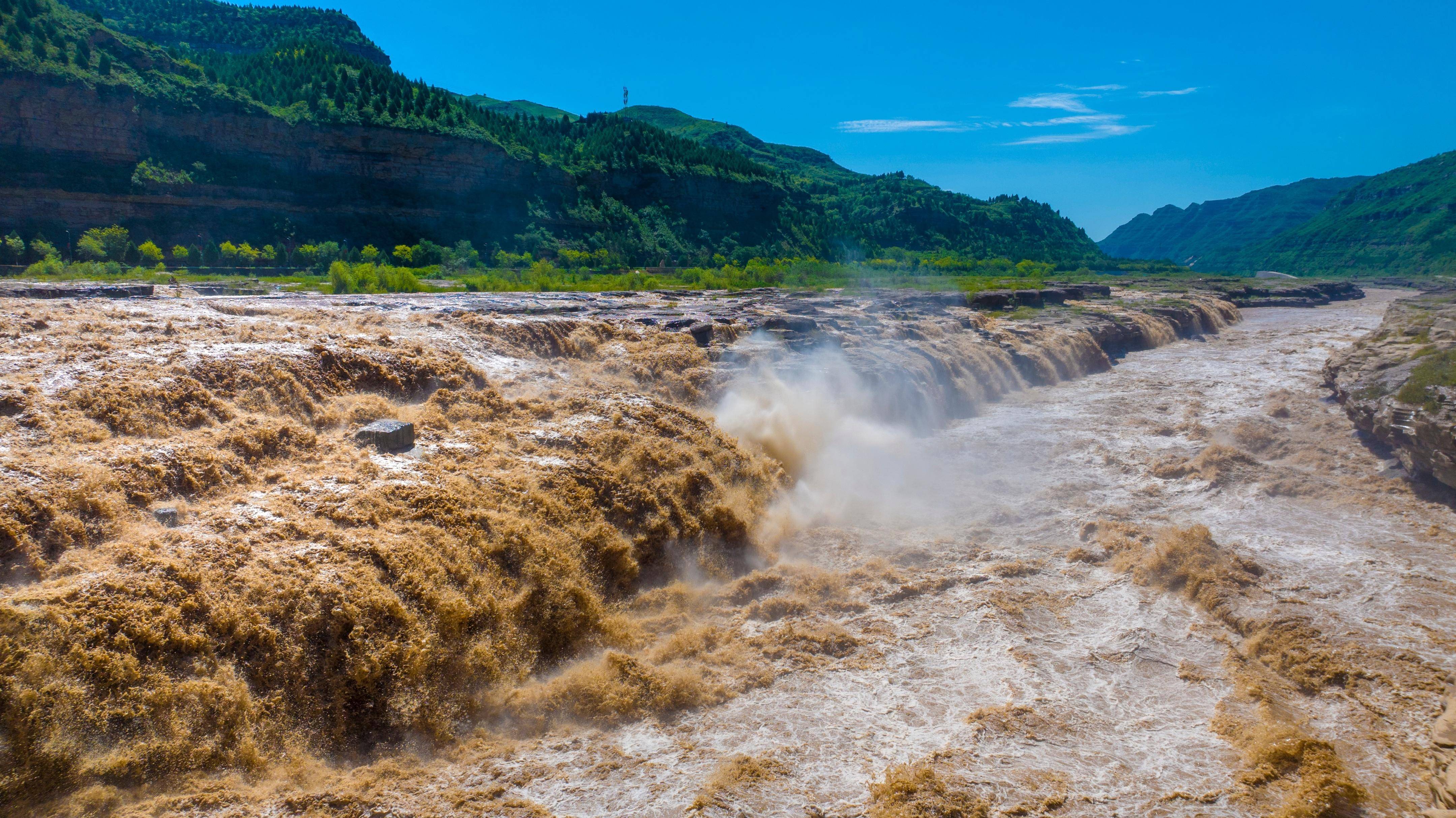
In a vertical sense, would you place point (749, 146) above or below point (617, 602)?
above

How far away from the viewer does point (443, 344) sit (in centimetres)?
1301

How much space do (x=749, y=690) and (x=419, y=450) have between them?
500 centimetres

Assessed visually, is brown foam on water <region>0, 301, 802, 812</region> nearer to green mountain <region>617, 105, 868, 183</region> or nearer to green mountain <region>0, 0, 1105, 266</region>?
green mountain <region>0, 0, 1105, 266</region>

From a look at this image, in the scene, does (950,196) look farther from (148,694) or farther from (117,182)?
(148,694)

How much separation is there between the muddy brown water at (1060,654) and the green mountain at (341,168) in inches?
1906

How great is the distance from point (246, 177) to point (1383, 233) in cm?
10803

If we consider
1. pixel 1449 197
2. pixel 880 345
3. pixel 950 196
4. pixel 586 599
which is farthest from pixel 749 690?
pixel 1449 197

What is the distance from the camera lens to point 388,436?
9.14 m

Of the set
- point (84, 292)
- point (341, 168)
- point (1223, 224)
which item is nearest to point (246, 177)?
point (341, 168)

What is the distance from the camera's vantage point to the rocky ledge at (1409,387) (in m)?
11.9

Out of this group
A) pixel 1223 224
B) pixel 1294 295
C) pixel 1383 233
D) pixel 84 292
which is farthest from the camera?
pixel 1223 224

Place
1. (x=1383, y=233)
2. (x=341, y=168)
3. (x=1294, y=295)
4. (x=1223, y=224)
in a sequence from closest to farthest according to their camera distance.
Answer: (x=1294, y=295)
(x=341, y=168)
(x=1383, y=233)
(x=1223, y=224)

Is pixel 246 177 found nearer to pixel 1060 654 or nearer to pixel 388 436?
pixel 388 436

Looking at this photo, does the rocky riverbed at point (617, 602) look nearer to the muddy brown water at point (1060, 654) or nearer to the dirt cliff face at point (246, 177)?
the muddy brown water at point (1060, 654)
